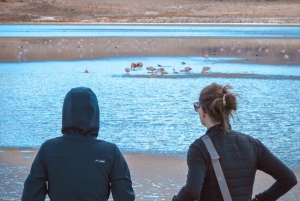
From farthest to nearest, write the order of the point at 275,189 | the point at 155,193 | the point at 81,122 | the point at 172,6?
the point at 172,6 < the point at 155,193 < the point at 275,189 < the point at 81,122

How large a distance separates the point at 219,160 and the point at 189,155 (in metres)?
0.11

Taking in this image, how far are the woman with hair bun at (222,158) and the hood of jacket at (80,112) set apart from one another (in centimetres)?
37

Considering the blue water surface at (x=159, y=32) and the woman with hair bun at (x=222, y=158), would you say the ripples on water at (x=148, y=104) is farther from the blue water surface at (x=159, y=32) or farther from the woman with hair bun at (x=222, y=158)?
the blue water surface at (x=159, y=32)

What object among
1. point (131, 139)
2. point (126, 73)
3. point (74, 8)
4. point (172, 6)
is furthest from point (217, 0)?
point (131, 139)

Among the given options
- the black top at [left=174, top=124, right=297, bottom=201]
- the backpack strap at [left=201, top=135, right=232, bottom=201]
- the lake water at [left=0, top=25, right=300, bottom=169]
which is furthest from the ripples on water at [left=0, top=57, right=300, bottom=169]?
the backpack strap at [left=201, top=135, right=232, bottom=201]

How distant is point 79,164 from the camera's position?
2113 millimetres

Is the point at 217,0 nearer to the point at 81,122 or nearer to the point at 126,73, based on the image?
the point at 126,73

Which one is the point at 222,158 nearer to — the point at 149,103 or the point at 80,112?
the point at 80,112

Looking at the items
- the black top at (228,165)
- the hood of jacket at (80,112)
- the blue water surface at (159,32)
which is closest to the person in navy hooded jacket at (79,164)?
the hood of jacket at (80,112)

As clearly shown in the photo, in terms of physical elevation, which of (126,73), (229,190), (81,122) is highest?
(81,122)

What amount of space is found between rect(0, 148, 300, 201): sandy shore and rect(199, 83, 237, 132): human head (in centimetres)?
242

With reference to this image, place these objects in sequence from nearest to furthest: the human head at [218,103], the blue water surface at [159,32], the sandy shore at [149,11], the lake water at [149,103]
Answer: the human head at [218,103] < the lake water at [149,103] < the blue water surface at [159,32] < the sandy shore at [149,11]

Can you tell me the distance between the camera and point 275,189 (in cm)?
238

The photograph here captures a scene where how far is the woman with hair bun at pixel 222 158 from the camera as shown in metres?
2.18
